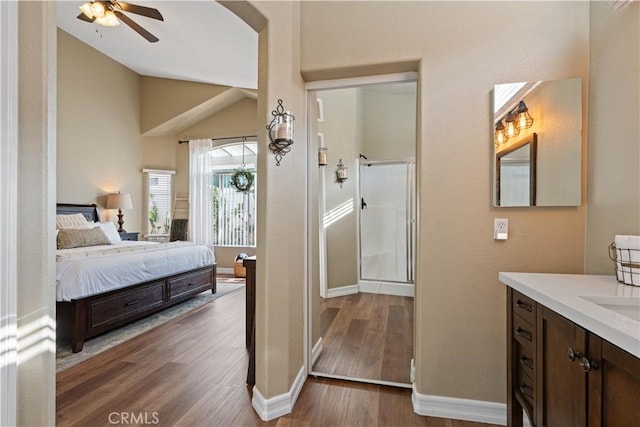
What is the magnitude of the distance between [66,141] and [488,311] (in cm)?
609

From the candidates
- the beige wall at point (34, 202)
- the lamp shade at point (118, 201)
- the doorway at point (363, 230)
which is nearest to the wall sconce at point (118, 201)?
the lamp shade at point (118, 201)

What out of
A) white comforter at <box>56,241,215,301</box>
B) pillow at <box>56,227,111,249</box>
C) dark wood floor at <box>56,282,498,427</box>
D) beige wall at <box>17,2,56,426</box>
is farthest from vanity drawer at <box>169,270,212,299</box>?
beige wall at <box>17,2,56,426</box>

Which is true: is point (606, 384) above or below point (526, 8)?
below

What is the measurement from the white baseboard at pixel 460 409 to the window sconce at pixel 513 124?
154cm

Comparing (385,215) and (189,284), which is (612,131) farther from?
(189,284)

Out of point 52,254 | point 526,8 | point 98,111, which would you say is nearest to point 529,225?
point 526,8

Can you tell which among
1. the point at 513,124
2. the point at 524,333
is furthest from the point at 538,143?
the point at 524,333

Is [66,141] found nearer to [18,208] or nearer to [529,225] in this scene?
[18,208]

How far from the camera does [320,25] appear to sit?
80.1 inches

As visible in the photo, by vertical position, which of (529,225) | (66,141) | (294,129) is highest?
(66,141)

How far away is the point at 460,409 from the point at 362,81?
2.16 metres

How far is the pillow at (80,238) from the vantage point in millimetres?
3766

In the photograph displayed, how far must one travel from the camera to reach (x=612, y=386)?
84 centimetres

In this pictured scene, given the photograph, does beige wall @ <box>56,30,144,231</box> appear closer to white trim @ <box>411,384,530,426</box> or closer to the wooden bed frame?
the wooden bed frame
